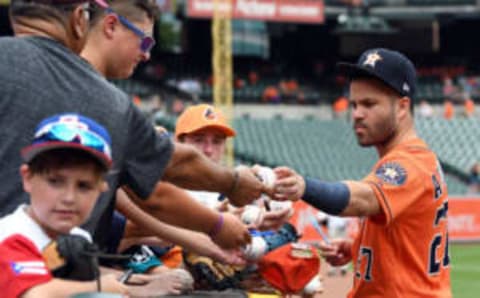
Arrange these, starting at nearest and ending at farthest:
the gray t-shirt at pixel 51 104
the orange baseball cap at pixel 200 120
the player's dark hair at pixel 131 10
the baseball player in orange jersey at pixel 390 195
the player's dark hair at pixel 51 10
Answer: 1. the gray t-shirt at pixel 51 104
2. the player's dark hair at pixel 51 10
3. the player's dark hair at pixel 131 10
4. the baseball player in orange jersey at pixel 390 195
5. the orange baseball cap at pixel 200 120

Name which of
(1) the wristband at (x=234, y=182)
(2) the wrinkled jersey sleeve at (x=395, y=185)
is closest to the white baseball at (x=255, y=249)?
(1) the wristband at (x=234, y=182)

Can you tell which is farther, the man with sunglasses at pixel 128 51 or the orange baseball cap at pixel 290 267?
the orange baseball cap at pixel 290 267

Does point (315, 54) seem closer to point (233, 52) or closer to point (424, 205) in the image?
point (233, 52)

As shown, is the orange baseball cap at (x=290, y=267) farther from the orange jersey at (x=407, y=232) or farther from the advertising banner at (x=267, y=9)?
the advertising banner at (x=267, y=9)

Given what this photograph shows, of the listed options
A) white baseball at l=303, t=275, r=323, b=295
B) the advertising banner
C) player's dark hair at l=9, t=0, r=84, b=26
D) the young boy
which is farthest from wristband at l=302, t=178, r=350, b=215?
the advertising banner

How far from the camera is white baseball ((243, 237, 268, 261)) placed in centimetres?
402

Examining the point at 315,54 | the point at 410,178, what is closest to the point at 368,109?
the point at 410,178

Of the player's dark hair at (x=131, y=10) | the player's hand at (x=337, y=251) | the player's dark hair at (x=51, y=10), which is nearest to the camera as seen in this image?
the player's dark hair at (x=51, y=10)

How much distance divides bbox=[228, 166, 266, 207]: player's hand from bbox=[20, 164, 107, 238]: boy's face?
3.83ft

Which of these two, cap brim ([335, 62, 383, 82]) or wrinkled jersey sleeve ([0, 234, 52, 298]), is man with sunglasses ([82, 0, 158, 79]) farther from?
wrinkled jersey sleeve ([0, 234, 52, 298])

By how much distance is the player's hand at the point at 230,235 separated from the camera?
391 cm

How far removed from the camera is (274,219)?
4184 mm

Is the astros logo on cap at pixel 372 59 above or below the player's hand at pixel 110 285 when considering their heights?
above

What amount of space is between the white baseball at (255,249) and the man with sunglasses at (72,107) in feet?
1.01
